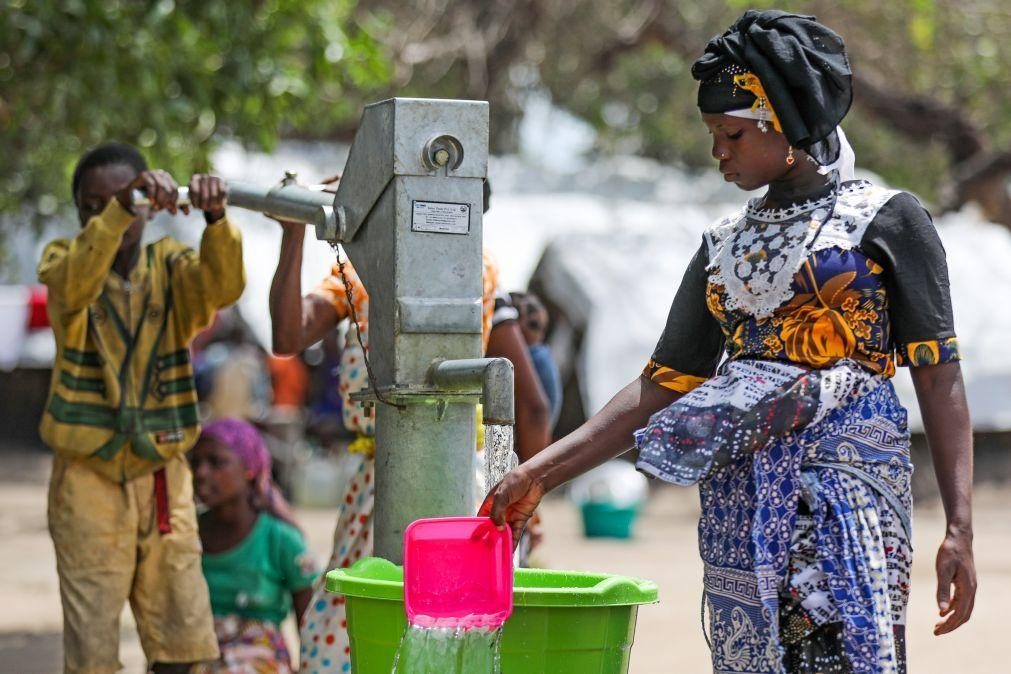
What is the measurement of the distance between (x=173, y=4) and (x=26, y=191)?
5030 millimetres

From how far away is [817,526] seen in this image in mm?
2729

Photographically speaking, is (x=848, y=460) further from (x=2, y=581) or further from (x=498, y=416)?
(x=2, y=581)

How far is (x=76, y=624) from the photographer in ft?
14.2

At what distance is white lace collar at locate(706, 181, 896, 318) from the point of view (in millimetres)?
2797

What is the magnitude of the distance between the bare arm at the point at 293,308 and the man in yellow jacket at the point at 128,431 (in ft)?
1.01

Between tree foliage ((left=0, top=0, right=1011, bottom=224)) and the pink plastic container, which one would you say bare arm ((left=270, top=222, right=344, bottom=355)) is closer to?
the pink plastic container

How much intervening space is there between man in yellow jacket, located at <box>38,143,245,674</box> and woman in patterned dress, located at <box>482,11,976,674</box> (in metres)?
1.79

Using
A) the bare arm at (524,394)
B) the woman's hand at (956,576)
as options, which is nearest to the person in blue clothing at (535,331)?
the bare arm at (524,394)

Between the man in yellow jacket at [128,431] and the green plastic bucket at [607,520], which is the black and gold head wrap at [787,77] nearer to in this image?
the man in yellow jacket at [128,431]

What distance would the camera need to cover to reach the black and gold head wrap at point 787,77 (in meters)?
2.76

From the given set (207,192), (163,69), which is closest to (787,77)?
(207,192)

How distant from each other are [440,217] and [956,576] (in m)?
1.08

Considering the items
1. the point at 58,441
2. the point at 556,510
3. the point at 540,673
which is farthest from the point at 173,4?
the point at 556,510

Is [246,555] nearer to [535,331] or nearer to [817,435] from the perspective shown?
[535,331]
